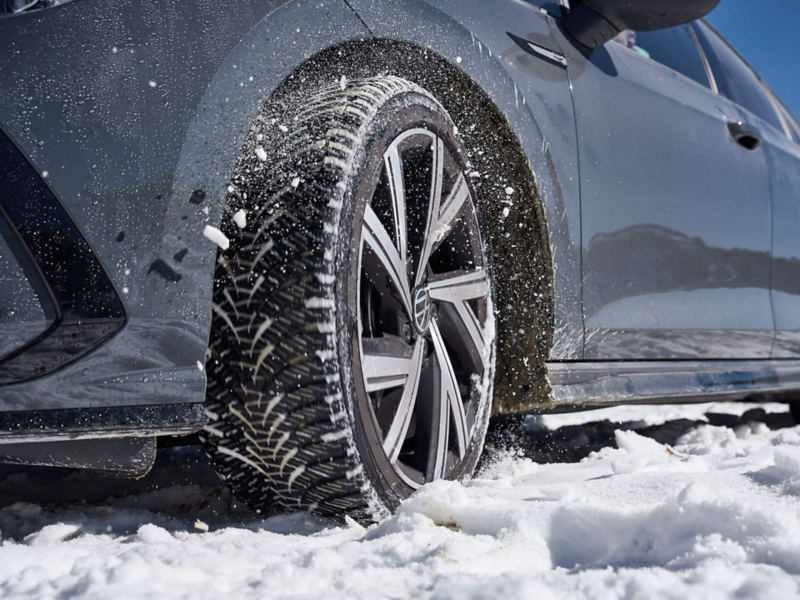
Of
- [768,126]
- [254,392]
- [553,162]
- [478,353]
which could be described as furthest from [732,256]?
[254,392]

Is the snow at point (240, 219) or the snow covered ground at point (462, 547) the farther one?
the snow at point (240, 219)

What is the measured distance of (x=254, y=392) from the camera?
131 cm

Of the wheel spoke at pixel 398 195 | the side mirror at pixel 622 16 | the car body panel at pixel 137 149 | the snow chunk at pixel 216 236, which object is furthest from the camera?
the side mirror at pixel 622 16

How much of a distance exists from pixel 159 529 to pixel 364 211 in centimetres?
72

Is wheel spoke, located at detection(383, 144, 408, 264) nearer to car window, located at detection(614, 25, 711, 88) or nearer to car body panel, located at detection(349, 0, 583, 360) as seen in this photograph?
car body panel, located at detection(349, 0, 583, 360)

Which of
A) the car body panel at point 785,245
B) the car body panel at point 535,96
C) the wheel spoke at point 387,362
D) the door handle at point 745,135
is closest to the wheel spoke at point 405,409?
the wheel spoke at point 387,362

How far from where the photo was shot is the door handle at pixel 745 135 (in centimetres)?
283

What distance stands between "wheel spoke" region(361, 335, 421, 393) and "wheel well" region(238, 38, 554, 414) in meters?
0.49

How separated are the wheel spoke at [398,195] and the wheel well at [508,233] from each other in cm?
34

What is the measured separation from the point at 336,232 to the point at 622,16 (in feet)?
4.27

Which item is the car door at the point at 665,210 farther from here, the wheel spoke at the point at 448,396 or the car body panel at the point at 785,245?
the wheel spoke at the point at 448,396

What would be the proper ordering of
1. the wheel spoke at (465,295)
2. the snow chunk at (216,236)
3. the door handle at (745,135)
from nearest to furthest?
1. the snow chunk at (216,236)
2. the wheel spoke at (465,295)
3. the door handle at (745,135)

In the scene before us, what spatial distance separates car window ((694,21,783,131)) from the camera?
315cm

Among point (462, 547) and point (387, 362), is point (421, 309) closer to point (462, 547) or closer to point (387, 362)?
point (387, 362)
